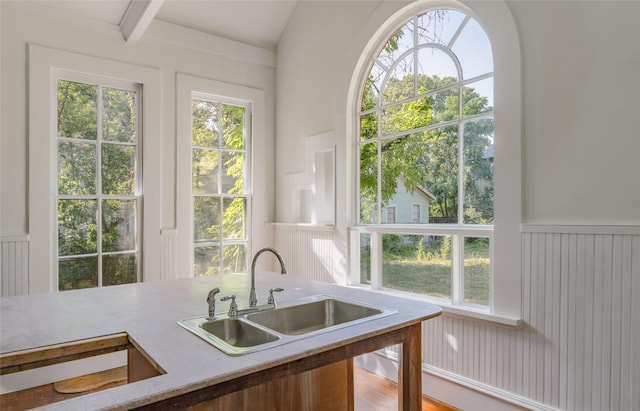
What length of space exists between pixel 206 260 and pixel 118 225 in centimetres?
84

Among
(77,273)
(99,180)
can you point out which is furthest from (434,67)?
→ (77,273)

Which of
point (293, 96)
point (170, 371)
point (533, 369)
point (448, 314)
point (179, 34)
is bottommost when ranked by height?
point (533, 369)

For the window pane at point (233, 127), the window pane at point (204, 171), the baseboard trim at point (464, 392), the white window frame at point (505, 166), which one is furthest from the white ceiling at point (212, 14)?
the baseboard trim at point (464, 392)

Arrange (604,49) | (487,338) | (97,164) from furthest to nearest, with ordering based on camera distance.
Answer: 1. (97,164)
2. (487,338)
3. (604,49)

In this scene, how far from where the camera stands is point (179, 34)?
11.8ft

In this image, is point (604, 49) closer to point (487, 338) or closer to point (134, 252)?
point (487, 338)

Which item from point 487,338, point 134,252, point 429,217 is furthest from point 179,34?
point 487,338

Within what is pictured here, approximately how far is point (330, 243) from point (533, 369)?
1.80 metres

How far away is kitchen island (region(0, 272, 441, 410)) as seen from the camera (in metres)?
1.04

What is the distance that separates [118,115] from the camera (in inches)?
133

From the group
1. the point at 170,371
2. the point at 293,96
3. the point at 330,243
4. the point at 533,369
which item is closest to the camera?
the point at 170,371

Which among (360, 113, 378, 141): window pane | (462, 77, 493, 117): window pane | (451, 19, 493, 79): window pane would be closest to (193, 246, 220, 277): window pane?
(360, 113, 378, 141): window pane

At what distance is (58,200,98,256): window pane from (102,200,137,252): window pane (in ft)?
0.26

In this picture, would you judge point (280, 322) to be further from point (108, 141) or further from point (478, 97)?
point (108, 141)
